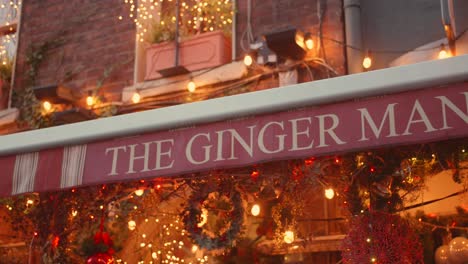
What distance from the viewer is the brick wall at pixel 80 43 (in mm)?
8172

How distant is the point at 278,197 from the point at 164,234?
2.16 metres

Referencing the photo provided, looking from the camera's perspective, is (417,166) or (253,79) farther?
(253,79)

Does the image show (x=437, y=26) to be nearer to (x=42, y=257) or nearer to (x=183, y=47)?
(x=183, y=47)

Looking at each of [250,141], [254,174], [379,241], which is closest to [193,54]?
[254,174]

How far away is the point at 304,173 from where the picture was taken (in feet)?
16.9

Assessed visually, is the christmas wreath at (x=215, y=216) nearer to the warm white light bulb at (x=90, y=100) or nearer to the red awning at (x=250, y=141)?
the red awning at (x=250, y=141)

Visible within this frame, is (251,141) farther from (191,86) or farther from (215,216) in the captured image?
(191,86)

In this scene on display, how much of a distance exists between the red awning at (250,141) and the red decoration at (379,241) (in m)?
0.77

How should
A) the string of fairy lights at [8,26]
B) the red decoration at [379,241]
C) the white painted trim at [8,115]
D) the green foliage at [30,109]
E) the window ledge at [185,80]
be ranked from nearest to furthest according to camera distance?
the red decoration at [379,241] < the window ledge at [185,80] < the green foliage at [30,109] < the white painted trim at [8,115] < the string of fairy lights at [8,26]

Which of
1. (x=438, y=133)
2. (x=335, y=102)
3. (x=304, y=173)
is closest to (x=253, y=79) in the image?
(x=304, y=173)

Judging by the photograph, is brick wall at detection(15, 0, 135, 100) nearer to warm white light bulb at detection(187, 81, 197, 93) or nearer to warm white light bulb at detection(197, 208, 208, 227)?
warm white light bulb at detection(187, 81, 197, 93)

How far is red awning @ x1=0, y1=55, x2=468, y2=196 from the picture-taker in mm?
4020

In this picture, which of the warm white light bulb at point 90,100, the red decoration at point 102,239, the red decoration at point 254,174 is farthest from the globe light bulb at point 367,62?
the warm white light bulb at point 90,100

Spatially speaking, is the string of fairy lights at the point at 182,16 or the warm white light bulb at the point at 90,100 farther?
the warm white light bulb at the point at 90,100
